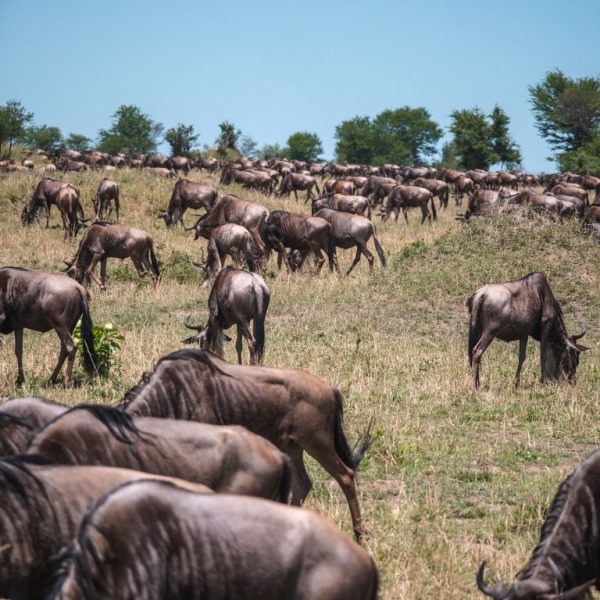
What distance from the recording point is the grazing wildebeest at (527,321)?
36.9 ft

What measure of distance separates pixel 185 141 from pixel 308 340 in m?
46.3

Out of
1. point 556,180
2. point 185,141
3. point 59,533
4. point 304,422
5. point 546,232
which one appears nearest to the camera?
point 59,533

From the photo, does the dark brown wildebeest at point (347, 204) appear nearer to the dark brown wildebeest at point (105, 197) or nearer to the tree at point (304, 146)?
the dark brown wildebeest at point (105, 197)

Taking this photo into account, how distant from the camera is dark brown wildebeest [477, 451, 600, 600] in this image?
4.49 m

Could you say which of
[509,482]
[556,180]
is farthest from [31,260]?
[556,180]

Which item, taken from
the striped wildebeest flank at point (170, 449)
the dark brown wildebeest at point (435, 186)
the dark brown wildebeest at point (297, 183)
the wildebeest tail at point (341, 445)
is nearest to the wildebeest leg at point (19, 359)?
the wildebeest tail at point (341, 445)

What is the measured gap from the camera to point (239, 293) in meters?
11.4

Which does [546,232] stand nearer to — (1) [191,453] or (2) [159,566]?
(1) [191,453]

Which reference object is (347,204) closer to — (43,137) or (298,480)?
(298,480)

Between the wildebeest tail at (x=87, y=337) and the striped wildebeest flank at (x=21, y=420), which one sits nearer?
the striped wildebeest flank at (x=21, y=420)

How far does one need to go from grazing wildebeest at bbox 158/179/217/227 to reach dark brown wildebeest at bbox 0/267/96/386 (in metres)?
14.3

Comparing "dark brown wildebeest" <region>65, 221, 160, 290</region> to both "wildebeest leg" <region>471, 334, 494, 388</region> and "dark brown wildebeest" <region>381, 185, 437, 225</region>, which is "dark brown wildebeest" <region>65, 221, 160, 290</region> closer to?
"wildebeest leg" <region>471, 334, 494, 388</region>

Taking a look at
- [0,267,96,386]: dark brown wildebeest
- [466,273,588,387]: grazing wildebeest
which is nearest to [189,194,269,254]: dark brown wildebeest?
[466,273,588,387]: grazing wildebeest

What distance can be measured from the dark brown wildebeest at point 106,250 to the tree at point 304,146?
69330 mm
